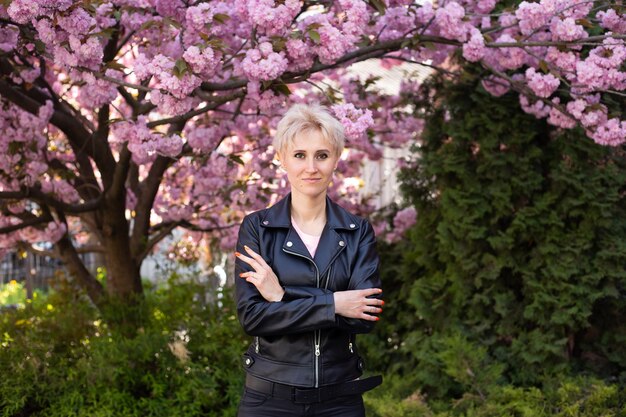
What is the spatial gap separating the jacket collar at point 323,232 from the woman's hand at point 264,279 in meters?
0.11

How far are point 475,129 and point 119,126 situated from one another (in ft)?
7.45

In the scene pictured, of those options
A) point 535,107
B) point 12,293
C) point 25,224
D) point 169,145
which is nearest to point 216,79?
point 169,145

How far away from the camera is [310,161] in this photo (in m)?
2.60

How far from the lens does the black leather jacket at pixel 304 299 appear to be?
250 centimetres

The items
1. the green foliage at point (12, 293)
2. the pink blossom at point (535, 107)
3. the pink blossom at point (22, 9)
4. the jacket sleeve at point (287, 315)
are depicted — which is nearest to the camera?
the jacket sleeve at point (287, 315)

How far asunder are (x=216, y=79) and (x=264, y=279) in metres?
2.71

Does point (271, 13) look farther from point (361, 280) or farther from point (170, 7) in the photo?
point (361, 280)

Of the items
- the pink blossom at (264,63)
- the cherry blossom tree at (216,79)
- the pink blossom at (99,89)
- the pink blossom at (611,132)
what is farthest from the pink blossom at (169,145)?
the pink blossom at (611,132)

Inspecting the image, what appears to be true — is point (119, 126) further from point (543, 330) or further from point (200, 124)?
point (543, 330)

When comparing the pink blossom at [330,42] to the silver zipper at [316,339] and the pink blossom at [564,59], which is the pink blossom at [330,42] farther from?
the silver zipper at [316,339]

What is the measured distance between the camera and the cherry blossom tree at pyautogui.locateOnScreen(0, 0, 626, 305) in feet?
12.0

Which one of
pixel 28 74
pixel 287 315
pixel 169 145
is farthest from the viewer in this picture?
pixel 28 74

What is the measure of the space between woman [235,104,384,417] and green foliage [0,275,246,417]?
227cm

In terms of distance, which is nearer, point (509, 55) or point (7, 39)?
point (7, 39)
